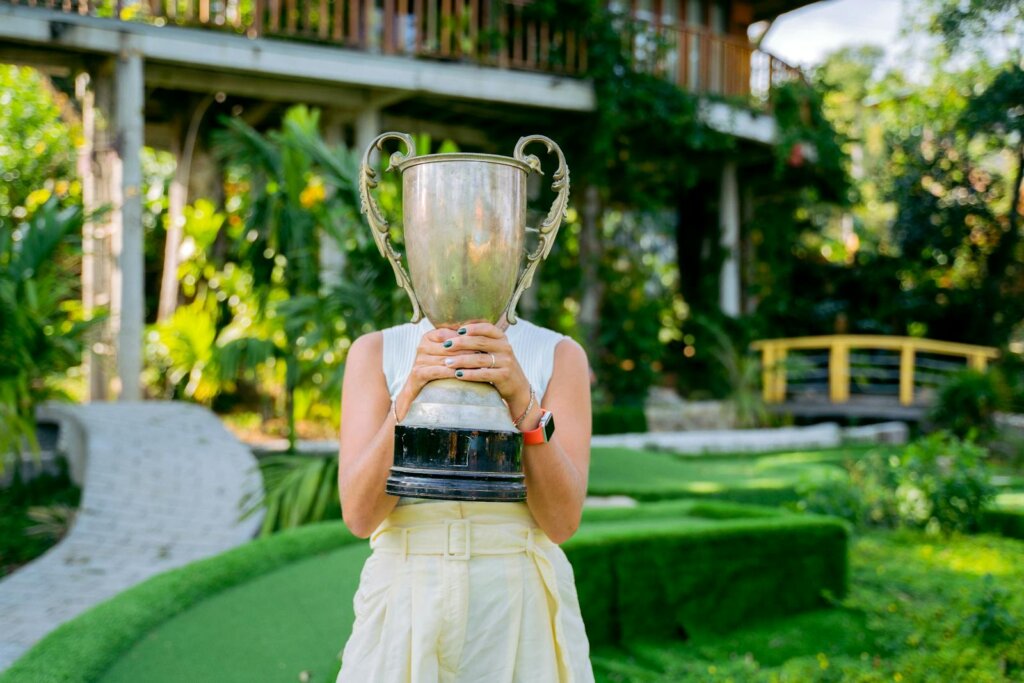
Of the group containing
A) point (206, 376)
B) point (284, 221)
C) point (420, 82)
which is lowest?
point (206, 376)

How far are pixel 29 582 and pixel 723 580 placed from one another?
3.76m

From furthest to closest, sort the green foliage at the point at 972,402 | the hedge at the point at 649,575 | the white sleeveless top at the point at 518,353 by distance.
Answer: the green foliage at the point at 972,402
the hedge at the point at 649,575
the white sleeveless top at the point at 518,353

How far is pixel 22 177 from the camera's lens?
8.48m

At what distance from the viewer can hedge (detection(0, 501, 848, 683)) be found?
3.82 meters

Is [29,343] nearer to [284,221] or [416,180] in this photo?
[284,221]

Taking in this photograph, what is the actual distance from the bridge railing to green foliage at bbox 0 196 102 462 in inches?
392

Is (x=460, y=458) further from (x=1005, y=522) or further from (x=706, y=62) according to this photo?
(x=706, y=62)

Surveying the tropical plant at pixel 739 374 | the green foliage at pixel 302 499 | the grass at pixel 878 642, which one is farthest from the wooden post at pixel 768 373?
the green foliage at pixel 302 499

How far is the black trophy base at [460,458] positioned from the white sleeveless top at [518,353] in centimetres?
18

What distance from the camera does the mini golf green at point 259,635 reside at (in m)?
3.30

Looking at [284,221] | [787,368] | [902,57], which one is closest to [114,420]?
[284,221]

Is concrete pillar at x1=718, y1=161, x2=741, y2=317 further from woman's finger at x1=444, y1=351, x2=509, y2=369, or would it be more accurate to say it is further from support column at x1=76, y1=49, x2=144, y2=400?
woman's finger at x1=444, y1=351, x2=509, y2=369

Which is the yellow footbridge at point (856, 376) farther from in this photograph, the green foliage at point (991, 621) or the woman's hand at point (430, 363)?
the woman's hand at point (430, 363)

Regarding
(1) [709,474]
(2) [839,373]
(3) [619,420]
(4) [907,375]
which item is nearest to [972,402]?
(4) [907,375]
